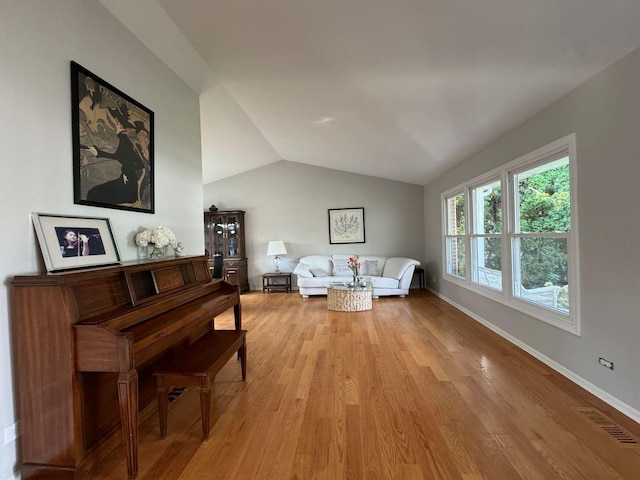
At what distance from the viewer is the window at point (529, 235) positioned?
268 cm

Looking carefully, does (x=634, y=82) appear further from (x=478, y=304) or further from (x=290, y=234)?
(x=290, y=234)

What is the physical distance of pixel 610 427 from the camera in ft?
6.32

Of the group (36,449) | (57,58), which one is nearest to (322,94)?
(57,58)

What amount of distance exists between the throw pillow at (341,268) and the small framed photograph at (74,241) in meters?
5.01

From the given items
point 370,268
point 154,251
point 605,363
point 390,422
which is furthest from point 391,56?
point 370,268

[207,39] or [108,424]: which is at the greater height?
[207,39]

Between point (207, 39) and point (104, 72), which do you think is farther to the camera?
point (207, 39)

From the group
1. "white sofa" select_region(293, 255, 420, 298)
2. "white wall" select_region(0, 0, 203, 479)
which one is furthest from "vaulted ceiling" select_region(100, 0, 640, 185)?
"white sofa" select_region(293, 255, 420, 298)

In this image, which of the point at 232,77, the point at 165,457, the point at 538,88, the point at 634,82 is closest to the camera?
the point at 165,457

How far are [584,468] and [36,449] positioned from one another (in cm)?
272

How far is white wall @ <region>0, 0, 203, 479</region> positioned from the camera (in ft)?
5.01

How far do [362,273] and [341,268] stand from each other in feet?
1.52

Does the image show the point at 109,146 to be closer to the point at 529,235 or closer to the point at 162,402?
the point at 162,402

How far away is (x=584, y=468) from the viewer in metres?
1.61
